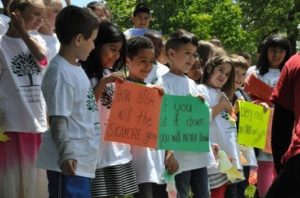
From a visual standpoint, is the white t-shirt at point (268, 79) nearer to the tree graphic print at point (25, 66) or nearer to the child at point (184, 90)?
the child at point (184, 90)

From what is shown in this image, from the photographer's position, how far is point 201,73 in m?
6.18

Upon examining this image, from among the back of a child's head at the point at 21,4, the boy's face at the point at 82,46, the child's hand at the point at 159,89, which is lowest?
the child's hand at the point at 159,89

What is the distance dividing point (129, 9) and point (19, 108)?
42141mm

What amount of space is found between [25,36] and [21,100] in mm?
445

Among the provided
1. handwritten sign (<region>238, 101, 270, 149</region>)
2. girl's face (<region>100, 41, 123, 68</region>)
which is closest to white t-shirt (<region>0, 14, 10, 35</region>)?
girl's face (<region>100, 41, 123, 68</region>)

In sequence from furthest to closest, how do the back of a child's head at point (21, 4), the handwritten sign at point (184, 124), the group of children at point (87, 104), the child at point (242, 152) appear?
1. the child at point (242, 152)
2. the handwritten sign at point (184, 124)
3. the back of a child's head at point (21, 4)
4. the group of children at point (87, 104)

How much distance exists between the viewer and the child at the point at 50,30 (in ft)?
17.6

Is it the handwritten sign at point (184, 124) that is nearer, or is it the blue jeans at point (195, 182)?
the handwritten sign at point (184, 124)

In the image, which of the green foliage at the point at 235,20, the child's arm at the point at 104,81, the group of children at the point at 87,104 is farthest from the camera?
the green foliage at the point at 235,20

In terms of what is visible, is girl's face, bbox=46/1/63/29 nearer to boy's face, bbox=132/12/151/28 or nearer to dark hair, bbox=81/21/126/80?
dark hair, bbox=81/21/126/80

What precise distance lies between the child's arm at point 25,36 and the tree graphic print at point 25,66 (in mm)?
57

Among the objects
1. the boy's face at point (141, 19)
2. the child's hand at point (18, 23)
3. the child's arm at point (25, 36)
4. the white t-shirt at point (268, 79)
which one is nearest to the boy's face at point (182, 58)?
the child's arm at point (25, 36)

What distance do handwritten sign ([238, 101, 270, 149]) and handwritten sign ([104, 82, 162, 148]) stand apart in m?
1.55

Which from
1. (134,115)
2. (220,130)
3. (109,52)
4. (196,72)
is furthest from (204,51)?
(109,52)
